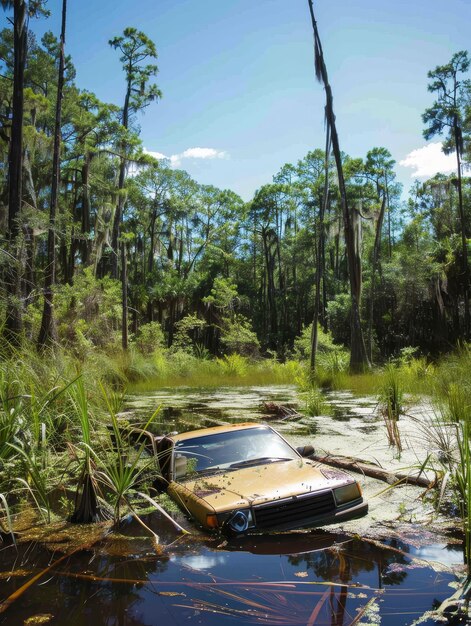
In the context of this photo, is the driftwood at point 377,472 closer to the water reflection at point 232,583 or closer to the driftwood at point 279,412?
the water reflection at point 232,583

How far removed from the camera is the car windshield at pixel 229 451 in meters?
5.49

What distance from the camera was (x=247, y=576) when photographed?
3725 mm

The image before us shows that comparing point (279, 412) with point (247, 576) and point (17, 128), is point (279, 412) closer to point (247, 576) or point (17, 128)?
point (247, 576)

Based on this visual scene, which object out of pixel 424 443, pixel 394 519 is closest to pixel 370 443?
pixel 424 443

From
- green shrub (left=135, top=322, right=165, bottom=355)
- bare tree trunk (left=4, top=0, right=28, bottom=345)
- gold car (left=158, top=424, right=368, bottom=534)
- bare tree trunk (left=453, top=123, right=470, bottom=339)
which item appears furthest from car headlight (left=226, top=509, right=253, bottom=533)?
bare tree trunk (left=453, top=123, right=470, bottom=339)

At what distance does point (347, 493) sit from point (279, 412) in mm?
7559

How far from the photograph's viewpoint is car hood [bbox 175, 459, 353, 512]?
4535 mm

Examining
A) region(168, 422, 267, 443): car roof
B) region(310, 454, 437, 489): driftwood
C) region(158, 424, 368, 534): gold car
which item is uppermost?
region(168, 422, 267, 443): car roof

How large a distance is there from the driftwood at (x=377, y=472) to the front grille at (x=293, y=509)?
4.04 feet

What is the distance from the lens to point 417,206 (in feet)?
146

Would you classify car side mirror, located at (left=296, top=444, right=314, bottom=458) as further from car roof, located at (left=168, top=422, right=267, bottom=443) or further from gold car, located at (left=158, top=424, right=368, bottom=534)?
car roof, located at (left=168, top=422, right=267, bottom=443)

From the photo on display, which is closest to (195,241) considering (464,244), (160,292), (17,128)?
(160,292)

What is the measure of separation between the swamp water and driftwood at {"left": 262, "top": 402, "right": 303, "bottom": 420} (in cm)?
616

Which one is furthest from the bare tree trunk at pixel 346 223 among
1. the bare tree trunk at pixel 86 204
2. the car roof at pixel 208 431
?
the car roof at pixel 208 431
